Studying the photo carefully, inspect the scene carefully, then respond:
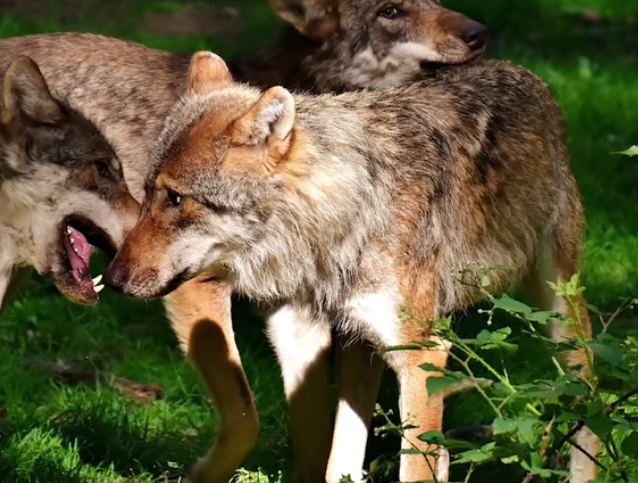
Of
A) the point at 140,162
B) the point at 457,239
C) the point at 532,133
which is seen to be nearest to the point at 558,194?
the point at 532,133

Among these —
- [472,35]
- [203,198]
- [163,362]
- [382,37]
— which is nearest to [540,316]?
[203,198]

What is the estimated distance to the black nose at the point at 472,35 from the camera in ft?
22.4

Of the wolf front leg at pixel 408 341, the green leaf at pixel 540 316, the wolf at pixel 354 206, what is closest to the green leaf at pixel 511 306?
the green leaf at pixel 540 316

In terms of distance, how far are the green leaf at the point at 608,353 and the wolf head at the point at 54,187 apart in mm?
2406

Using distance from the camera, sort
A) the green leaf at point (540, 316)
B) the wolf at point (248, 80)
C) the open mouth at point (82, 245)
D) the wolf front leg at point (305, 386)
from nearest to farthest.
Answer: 1. the green leaf at point (540, 316)
2. the open mouth at point (82, 245)
3. the wolf at point (248, 80)
4. the wolf front leg at point (305, 386)

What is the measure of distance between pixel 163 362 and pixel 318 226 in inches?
90.1

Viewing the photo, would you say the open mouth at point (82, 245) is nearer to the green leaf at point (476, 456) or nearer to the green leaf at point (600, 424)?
the green leaf at point (476, 456)

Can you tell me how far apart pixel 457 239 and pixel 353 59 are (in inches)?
70.9

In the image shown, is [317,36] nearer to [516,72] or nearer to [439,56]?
[439,56]

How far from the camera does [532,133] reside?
609 centimetres

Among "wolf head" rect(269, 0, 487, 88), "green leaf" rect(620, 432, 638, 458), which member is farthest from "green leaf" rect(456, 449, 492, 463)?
"wolf head" rect(269, 0, 487, 88)

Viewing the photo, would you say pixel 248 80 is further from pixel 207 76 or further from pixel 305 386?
Answer: pixel 305 386

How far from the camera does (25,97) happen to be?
5488mm

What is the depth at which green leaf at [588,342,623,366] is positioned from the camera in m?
3.88
